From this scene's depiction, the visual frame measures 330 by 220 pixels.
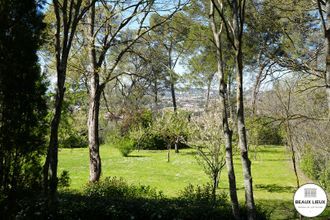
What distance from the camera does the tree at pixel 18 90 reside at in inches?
251

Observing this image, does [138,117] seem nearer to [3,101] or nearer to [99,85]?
[99,85]

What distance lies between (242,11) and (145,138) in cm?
2570

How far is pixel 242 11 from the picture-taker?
5.56 metres

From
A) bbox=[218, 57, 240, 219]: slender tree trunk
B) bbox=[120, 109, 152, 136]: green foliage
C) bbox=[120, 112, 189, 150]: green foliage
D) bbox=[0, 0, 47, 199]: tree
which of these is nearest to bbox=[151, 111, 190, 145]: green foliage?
bbox=[120, 112, 189, 150]: green foliage

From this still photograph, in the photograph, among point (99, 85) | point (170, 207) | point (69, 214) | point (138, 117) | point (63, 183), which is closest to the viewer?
point (69, 214)

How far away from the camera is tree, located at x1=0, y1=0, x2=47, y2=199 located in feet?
20.9

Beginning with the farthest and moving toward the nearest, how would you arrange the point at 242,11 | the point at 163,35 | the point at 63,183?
the point at 163,35 → the point at 63,183 → the point at 242,11

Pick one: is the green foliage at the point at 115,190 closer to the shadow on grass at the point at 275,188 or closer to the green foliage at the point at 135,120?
the shadow on grass at the point at 275,188

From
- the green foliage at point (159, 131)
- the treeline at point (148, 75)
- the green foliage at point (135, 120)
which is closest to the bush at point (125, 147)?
the green foliage at point (159, 131)

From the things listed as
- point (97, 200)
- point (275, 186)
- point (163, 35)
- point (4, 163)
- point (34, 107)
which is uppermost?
point (163, 35)

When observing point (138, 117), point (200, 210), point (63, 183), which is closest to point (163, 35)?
point (63, 183)

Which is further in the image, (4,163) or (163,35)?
(163,35)

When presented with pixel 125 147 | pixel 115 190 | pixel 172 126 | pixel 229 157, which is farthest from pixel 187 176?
→ pixel 229 157

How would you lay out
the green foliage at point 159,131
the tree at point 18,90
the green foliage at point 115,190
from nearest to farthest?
1. the tree at point 18,90
2. the green foliage at point 115,190
3. the green foliage at point 159,131
